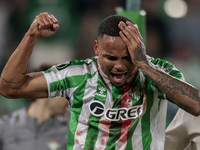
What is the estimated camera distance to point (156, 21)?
5184mm

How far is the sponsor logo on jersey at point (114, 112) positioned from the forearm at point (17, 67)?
54 cm

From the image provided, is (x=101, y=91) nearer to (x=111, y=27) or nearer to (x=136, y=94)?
(x=136, y=94)

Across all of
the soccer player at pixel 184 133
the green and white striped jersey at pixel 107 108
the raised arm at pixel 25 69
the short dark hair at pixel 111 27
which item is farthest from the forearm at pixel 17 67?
the soccer player at pixel 184 133

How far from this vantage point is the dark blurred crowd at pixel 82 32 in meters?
4.23

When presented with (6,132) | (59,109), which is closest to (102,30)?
(59,109)

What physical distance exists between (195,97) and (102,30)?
2.57 feet

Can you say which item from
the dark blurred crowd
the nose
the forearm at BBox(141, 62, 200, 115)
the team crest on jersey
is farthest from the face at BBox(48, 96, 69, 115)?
the forearm at BBox(141, 62, 200, 115)

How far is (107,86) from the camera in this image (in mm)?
2113

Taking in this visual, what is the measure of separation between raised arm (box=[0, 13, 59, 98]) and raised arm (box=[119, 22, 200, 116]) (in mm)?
508

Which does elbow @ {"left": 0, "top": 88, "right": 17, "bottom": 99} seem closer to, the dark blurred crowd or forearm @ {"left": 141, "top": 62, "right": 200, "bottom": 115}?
forearm @ {"left": 141, "top": 62, "right": 200, "bottom": 115}

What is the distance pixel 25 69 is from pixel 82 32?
2771 millimetres

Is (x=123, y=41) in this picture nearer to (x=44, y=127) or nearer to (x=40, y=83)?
(x=40, y=83)

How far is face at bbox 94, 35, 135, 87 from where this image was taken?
191 cm

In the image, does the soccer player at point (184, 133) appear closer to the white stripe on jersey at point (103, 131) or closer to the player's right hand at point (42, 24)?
the white stripe on jersey at point (103, 131)
